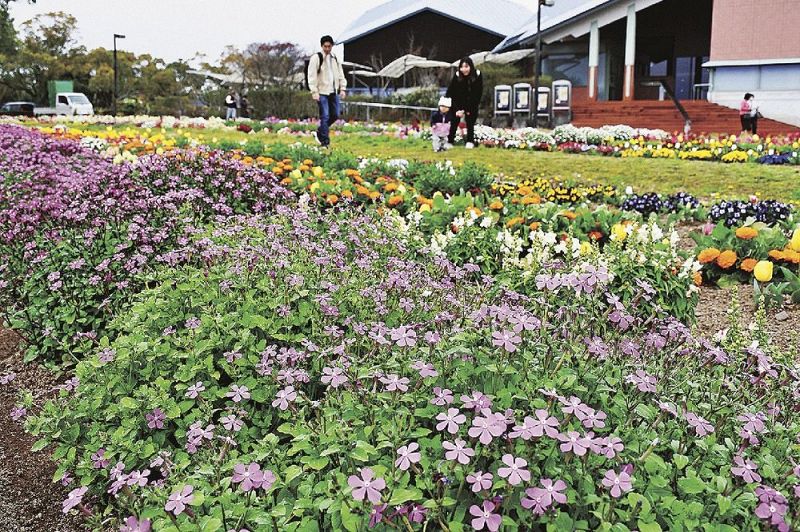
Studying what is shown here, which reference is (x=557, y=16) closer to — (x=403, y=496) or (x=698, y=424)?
(x=698, y=424)

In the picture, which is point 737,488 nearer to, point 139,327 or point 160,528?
point 160,528

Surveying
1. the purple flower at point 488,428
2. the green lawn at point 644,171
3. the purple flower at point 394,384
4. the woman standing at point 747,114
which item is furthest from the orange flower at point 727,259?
the woman standing at point 747,114

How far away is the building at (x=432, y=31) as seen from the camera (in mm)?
37625

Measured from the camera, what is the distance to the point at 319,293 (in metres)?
2.85

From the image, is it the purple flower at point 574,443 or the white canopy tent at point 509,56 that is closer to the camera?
the purple flower at point 574,443

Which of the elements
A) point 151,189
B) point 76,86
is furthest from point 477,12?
point 151,189

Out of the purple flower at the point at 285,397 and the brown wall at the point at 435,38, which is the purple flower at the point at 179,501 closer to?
the purple flower at the point at 285,397

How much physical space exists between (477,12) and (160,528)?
38987mm

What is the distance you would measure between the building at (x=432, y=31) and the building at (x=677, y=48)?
701 cm

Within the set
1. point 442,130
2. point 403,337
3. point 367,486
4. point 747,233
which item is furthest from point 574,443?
point 442,130

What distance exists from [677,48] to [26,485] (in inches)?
1171

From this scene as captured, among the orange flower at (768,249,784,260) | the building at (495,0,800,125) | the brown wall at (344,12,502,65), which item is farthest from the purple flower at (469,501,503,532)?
the brown wall at (344,12,502,65)

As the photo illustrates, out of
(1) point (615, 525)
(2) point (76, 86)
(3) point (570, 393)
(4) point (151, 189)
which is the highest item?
(2) point (76, 86)

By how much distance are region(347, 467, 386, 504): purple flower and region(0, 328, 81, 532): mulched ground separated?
1605mm
